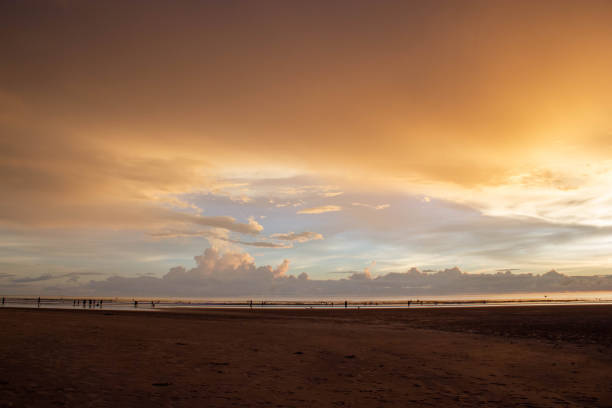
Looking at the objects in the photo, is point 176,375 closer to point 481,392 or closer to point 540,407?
point 481,392

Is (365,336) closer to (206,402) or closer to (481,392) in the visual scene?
(481,392)

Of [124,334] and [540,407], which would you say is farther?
[124,334]

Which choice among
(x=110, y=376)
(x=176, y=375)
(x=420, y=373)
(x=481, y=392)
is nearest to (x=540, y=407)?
(x=481, y=392)

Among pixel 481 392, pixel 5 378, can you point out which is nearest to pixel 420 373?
pixel 481 392

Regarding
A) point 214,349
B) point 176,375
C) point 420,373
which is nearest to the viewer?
point 176,375

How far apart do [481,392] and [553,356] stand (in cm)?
937

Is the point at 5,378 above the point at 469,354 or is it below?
above

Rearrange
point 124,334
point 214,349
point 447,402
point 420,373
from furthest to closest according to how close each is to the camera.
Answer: point 124,334 < point 214,349 < point 420,373 < point 447,402

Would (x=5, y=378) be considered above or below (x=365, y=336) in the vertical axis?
above

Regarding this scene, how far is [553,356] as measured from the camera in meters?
18.5

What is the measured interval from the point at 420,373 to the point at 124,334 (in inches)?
628

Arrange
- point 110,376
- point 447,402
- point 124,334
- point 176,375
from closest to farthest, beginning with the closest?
point 447,402
point 110,376
point 176,375
point 124,334

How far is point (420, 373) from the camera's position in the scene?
1441 cm

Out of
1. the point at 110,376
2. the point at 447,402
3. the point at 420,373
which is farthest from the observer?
the point at 420,373
